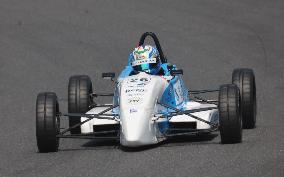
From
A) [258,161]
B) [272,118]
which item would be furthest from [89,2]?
[258,161]

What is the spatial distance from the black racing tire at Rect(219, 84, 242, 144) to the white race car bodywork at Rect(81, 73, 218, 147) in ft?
2.25

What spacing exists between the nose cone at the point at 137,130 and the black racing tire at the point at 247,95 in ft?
7.52

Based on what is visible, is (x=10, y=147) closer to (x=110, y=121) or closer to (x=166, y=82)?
(x=110, y=121)

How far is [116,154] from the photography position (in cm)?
1378

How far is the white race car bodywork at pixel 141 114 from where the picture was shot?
13820mm

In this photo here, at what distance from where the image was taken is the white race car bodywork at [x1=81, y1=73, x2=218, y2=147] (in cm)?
1382

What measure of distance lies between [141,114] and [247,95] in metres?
2.61

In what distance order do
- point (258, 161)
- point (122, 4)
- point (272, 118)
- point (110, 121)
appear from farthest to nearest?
point (122, 4) < point (272, 118) < point (110, 121) < point (258, 161)

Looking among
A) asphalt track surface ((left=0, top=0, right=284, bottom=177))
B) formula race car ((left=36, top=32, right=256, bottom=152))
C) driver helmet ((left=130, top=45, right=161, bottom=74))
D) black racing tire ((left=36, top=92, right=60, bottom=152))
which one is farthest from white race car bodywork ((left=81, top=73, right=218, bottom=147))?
black racing tire ((left=36, top=92, right=60, bottom=152))

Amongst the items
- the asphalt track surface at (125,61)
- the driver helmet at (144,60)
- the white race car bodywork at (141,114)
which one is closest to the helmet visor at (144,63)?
the driver helmet at (144,60)

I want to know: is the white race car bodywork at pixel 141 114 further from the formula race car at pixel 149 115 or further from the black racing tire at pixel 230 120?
the black racing tire at pixel 230 120

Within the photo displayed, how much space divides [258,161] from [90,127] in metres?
3.54

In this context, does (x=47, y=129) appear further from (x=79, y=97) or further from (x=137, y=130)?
(x=79, y=97)

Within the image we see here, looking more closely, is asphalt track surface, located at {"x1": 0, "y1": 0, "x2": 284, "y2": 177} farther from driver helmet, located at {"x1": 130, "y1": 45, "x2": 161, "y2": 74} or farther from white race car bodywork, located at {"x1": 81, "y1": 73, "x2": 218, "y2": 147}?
driver helmet, located at {"x1": 130, "y1": 45, "x2": 161, "y2": 74}
